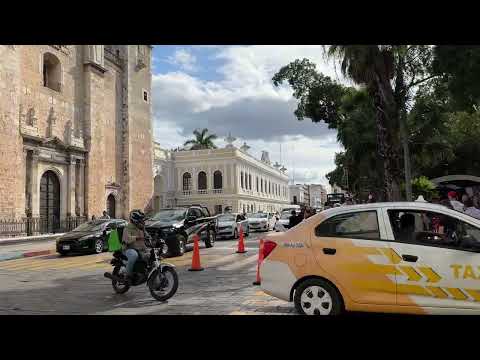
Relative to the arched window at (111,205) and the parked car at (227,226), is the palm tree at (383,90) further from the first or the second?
the arched window at (111,205)

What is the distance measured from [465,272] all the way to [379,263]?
40.8 inches

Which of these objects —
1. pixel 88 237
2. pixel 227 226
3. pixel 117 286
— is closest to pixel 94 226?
pixel 88 237

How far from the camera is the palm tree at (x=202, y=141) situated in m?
67.8

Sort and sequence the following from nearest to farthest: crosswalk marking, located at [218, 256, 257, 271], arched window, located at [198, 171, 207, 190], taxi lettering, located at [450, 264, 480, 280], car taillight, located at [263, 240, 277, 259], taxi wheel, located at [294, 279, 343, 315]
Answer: taxi lettering, located at [450, 264, 480, 280] → taxi wheel, located at [294, 279, 343, 315] → car taillight, located at [263, 240, 277, 259] → crosswalk marking, located at [218, 256, 257, 271] → arched window, located at [198, 171, 207, 190]

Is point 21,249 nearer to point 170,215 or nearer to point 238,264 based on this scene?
point 170,215

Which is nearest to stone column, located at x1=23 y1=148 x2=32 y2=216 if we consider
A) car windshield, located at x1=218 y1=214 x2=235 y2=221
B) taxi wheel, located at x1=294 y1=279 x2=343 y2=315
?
car windshield, located at x1=218 y1=214 x2=235 y2=221

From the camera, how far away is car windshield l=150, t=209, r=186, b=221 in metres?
17.4

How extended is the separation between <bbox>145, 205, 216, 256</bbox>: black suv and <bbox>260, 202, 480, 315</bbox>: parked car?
9.96m

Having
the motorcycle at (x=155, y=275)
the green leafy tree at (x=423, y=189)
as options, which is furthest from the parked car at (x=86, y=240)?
the green leafy tree at (x=423, y=189)

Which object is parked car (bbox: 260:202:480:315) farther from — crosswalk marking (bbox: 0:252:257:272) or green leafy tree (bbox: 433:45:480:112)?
crosswalk marking (bbox: 0:252:257:272)

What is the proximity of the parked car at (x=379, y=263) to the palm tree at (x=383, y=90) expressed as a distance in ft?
24.7
